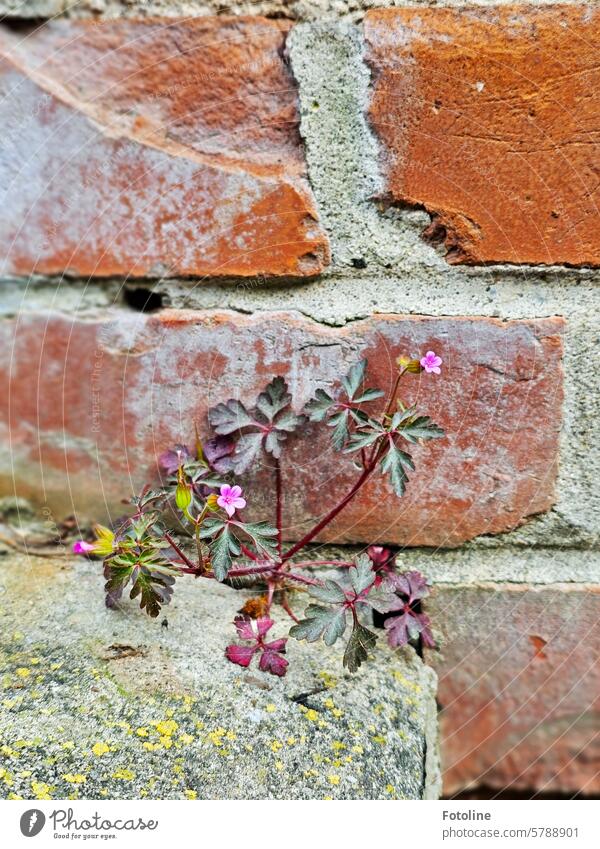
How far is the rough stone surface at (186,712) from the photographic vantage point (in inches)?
14.9

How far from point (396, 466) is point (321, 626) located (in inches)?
4.7

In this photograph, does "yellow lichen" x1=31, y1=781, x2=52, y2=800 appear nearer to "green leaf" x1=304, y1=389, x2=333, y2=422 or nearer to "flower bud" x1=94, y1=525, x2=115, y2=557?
"flower bud" x1=94, y1=525, x2=115, y2=557

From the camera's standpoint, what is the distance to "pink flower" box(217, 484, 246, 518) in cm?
45

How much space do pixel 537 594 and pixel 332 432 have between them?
210mm

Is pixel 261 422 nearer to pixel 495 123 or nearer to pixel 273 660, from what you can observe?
pixel 273 660

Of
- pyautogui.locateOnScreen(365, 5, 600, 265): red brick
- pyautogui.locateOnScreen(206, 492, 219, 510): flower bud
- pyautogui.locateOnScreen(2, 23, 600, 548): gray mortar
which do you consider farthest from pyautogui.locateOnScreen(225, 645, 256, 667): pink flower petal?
pyautogui.locateOnScreen(365, 5, 600, 265): red brick

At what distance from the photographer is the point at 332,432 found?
515 millimetres

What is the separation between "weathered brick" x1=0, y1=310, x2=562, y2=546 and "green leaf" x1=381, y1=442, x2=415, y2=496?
0.18 ft

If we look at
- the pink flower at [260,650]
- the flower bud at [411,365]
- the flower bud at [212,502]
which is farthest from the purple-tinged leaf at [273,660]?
the flower bud at [411,365]

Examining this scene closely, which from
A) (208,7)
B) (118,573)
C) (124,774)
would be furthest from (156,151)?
(124,774)

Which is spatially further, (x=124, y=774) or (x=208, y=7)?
(x=208, y=7)

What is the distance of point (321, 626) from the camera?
0.44 meters

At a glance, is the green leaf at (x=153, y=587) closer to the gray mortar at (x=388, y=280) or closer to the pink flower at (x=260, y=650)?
the pink flower at (x=260, y=650)
